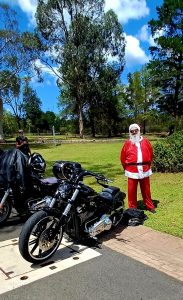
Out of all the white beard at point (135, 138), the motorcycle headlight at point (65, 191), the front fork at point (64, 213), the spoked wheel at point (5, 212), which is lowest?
the spoked wheel at point (5, 212)

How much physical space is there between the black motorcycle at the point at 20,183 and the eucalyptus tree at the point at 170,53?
30.4m

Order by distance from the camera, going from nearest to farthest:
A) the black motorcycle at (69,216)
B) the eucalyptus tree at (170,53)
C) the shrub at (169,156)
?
the black motorcycle at (69,216), the shrub at (169,156), the eucalyptus tree at (170,53)

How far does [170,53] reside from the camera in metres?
36.0

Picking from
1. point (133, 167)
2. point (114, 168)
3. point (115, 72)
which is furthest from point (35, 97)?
point (133, 167)

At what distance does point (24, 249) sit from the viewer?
173 inches

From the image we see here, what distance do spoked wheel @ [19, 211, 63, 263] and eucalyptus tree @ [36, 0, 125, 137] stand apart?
33.1 meters

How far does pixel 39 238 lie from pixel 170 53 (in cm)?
3425

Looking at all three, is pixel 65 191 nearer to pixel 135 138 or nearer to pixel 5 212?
pixel 5 212

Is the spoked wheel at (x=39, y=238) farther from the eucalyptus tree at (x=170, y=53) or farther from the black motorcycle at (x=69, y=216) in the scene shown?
the eucalyptus tree at (x=170, y=53)

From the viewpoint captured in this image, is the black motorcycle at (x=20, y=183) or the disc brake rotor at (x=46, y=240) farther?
the black motorcycle at (x=20, y=183)

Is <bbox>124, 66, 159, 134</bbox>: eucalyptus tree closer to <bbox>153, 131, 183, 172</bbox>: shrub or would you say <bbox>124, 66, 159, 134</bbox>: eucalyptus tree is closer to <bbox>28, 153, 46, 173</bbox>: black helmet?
<bbox>153, 131, 183, 172</bbox>: shrub

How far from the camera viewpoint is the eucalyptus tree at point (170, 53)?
34719mm

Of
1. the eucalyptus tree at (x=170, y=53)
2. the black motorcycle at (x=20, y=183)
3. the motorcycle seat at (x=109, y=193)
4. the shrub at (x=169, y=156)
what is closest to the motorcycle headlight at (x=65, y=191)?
the motorcycle seat at (x=109, y=193)

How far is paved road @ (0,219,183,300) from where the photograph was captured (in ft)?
12.5
